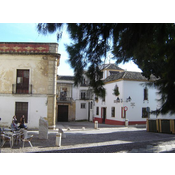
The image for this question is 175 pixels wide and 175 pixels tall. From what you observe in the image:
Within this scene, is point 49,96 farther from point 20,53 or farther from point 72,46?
point 72,46

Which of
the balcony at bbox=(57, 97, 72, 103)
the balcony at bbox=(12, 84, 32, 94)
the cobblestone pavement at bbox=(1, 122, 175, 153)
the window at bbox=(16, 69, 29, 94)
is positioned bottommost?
the cobblestone pavement at bbox=(1, 122, 175, 153)

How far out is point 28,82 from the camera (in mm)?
16719

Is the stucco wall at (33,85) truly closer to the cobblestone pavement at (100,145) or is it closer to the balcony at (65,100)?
the cobblestone pavement at (100,145)

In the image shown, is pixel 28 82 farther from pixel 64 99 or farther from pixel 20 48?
pixel 64 99

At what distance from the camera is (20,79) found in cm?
1669

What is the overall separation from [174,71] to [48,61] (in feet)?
44.2

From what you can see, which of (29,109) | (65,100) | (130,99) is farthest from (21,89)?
(65,100)

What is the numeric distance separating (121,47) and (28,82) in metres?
12.8

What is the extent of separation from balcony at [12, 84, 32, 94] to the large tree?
39.2 feet

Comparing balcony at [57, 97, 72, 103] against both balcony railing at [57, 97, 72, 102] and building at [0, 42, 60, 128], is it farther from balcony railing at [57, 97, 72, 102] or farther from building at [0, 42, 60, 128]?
building at [0, 42, 60, 128]

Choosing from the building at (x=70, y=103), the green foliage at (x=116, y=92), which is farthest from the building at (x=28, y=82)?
the building at (x=70, y=103)

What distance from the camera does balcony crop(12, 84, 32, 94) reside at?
54.0 ft

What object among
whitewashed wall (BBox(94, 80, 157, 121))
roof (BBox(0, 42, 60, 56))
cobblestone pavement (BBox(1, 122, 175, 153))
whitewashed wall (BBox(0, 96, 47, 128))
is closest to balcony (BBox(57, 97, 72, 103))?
whitewashed wall (BBox(94, 80, 157, 121))

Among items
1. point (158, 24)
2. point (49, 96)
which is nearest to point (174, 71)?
point (158, 24)
